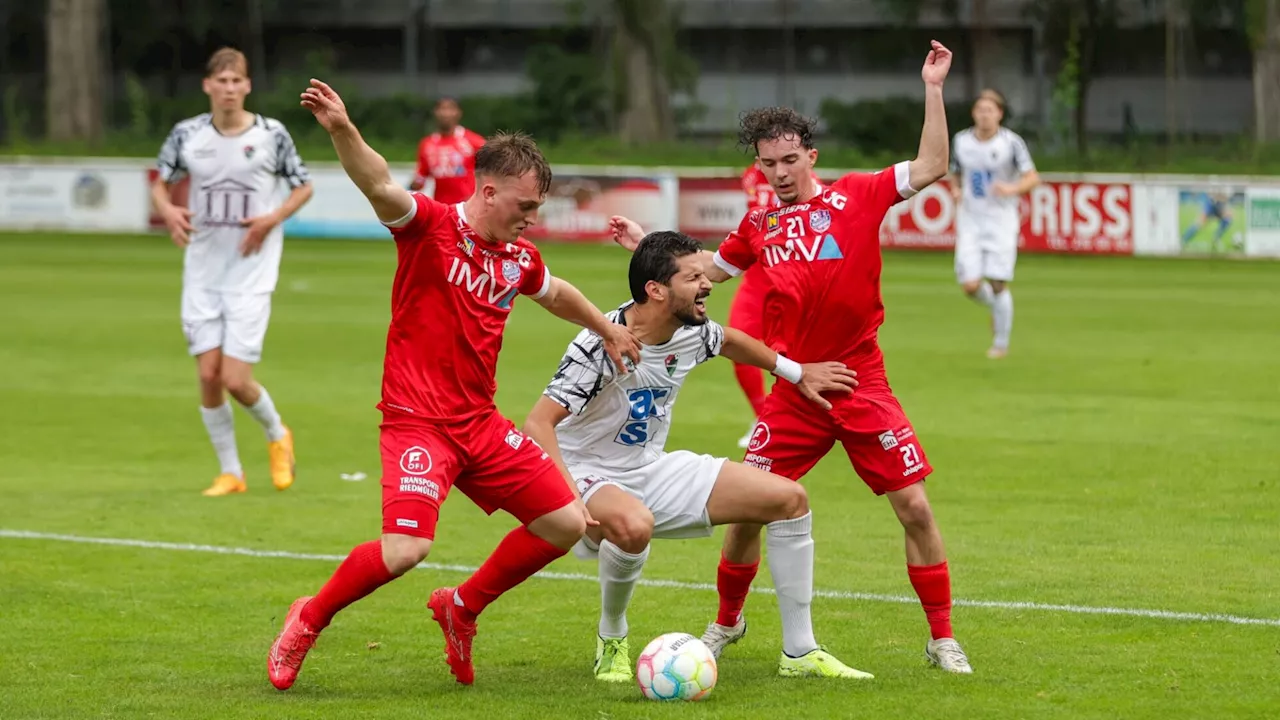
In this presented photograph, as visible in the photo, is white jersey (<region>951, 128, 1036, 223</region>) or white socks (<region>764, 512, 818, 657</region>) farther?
white jersey (<region>951, 128, 1036, 223</region>)

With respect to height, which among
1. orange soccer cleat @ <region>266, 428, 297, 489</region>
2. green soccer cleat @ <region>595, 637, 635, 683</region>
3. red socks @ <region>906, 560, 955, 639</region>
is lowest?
orange soccer cleat @ <region>266, 428, 297, 489</region>

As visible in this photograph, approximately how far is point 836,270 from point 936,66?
86 cm

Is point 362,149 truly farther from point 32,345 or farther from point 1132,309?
point 1132,309

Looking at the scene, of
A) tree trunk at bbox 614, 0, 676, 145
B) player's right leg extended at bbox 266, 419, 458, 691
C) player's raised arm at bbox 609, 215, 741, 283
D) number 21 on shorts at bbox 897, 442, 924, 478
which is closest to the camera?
player's right leg extended at bbox 266, 419, 458, 691

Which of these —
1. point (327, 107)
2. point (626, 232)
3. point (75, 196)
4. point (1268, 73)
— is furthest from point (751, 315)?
point (1268, 73)

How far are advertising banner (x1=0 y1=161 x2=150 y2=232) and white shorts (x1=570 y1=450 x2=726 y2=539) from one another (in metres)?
28.5

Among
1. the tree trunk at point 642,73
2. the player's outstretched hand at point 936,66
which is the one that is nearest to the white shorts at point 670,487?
the player's outstretched hand at point 936,66

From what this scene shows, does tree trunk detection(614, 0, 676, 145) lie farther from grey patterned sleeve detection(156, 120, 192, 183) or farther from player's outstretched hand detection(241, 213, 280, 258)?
player's outstretched hand detection(241, 213, 280, 258)

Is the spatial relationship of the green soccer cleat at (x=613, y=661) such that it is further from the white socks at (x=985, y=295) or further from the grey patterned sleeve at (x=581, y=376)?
the white socks at (x=985, y=295)

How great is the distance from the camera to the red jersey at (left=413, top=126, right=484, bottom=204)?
21406 mm

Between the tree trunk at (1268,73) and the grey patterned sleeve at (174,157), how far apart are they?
92.7 ft

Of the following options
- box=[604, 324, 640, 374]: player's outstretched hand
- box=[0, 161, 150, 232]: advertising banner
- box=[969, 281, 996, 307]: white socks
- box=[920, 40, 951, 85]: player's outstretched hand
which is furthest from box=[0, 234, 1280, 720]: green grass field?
box=[0, 161, 150, 232]: advertising banner

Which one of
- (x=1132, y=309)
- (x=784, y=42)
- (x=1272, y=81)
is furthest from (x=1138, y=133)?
(x=1132, y=309)

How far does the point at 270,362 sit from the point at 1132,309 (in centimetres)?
1041
